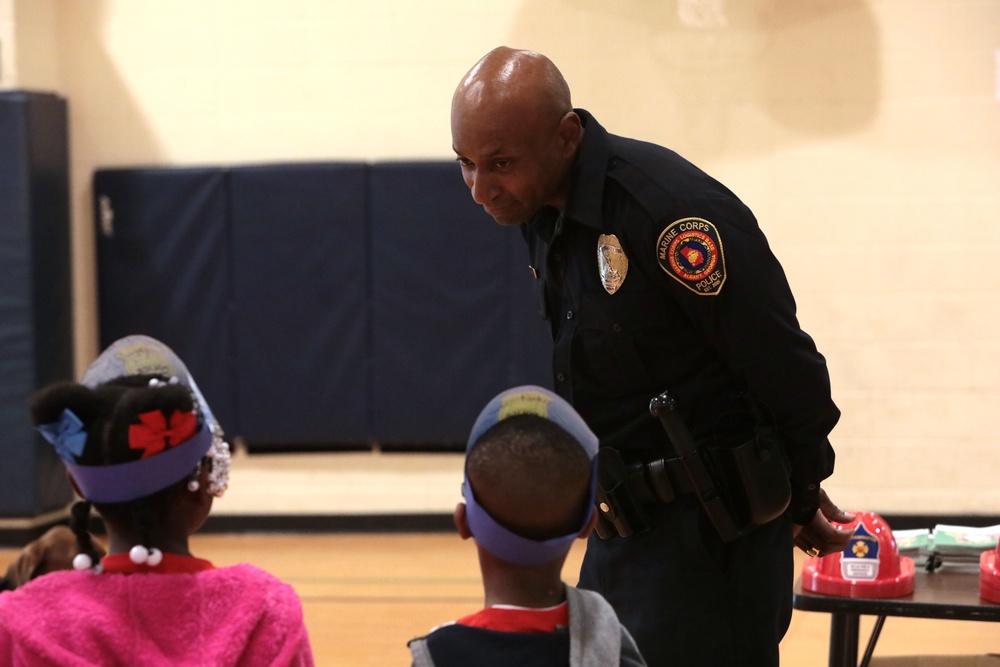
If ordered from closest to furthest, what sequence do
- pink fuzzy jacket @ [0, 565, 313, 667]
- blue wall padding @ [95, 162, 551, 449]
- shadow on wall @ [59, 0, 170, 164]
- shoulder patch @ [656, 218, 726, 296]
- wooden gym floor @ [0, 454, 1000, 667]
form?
pink fuzzy jacket @ [0, 565, 313, 667], shoulder patch @ [656, 218, 726, 296], wooden gym floor @ [0, 454, 1000, 667], blue wall padding @ [95, 162, 551, 449], shadow on wall @ [59, 0, 170, 164]

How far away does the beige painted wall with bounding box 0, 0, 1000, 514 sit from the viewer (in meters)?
5.95

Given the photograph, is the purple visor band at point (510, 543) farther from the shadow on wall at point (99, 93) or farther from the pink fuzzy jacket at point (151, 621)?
the shadow on wall at point (99, 93)

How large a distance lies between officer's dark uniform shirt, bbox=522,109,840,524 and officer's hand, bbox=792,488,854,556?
0.07 metres

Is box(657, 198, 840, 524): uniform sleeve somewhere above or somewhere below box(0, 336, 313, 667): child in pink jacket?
above

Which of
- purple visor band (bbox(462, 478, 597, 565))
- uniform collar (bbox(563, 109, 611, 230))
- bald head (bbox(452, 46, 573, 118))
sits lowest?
purple visor band (bbox(462, 478, 597, 565))

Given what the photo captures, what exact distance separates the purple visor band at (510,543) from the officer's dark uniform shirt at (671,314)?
636mm

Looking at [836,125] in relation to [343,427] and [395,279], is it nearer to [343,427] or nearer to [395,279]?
[395,279]

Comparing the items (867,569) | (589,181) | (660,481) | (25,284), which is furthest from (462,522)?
(25,284)

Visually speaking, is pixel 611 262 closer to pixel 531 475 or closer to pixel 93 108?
pixel 531 475

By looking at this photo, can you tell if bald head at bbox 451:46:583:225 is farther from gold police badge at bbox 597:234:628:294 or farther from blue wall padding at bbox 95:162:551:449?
blue wall padding at bbox 95:162:551:449

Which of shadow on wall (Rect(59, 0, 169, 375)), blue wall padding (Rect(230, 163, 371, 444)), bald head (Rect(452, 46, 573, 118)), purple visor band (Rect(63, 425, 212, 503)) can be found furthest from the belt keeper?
shadow on wall (Rect(59, 0, 169, 375))

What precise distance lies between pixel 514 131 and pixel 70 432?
3.02ft

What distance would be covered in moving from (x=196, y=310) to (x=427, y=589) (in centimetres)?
202

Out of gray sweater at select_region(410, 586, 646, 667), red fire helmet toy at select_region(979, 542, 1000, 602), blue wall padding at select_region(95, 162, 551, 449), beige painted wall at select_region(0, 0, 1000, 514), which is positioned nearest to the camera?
gray sweater at select_region(410, 586, 646, 667)
